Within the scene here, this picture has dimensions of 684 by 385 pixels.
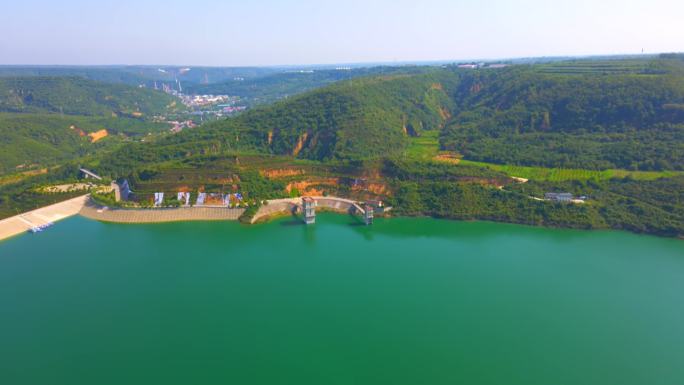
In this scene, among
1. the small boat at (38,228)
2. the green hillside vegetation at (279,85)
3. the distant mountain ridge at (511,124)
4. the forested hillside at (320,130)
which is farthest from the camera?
the green hillside vegetation at (279,85)

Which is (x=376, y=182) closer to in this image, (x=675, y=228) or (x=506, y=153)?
(x=506, y=153)

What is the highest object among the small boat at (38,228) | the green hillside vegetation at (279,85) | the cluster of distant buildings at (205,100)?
the green hillside vegetation at (279,85)

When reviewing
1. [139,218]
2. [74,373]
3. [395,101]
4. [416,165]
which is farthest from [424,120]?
[74,373]

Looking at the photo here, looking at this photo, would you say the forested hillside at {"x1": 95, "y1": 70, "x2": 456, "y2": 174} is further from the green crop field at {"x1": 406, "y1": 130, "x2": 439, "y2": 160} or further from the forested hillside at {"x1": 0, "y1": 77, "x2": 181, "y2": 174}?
the forested hillside at {"x1": 0, "y1": 77, "x2": 181, "y2": 174}

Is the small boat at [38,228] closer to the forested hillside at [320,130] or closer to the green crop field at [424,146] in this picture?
the forested hillside at [320,130]

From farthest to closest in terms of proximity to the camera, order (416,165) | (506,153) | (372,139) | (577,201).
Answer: (372,139)
(506,153)
(416,165)
(577,201)

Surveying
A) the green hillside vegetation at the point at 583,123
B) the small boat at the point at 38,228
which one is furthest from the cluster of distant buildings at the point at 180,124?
the green hillside vegetation at the point at 583,123

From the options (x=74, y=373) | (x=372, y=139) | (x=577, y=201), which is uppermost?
(x=372, y=139)

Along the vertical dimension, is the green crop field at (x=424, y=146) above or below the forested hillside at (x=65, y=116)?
Answer: below
